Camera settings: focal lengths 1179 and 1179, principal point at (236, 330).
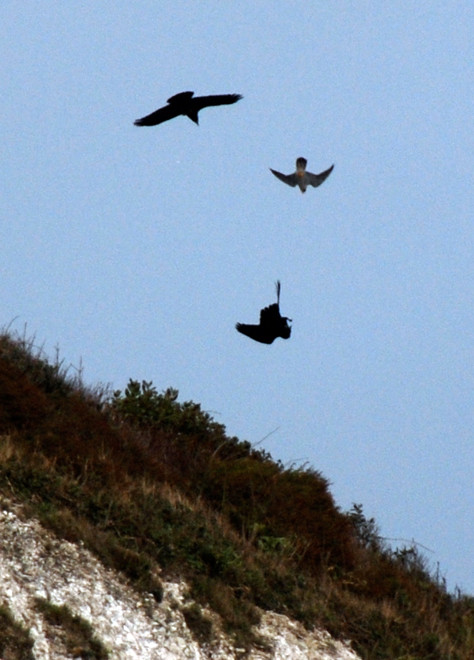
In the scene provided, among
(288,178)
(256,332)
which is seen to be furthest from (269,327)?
(288,178)

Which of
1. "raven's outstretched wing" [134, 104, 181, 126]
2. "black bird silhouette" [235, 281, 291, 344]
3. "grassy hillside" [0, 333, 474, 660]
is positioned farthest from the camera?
"black bird silhouette" [235, 281, 291, 344]

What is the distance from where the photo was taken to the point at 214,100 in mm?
14156

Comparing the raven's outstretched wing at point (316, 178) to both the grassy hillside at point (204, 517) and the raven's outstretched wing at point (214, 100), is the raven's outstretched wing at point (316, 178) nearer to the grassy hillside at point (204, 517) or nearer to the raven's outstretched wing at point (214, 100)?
the raven's outstretched wing at point (214, 100)

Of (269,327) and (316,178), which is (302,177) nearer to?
(316,178)

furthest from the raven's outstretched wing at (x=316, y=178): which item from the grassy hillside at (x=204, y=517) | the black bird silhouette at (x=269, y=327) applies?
the grassy hillside at (x=204, y=517)

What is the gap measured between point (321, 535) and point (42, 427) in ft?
11.8

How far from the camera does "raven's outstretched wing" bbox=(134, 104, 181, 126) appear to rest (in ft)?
45.6

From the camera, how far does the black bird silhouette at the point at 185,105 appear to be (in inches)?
550

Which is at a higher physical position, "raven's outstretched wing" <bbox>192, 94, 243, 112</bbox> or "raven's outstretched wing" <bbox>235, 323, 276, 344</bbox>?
"raven's outstretched wing" <bbox>192, 94, 243, 112</bbox>

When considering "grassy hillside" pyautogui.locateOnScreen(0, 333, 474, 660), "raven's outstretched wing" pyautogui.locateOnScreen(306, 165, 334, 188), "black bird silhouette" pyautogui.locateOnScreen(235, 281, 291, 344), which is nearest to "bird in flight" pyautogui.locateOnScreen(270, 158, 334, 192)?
"raven's outstretched wing" pyautogui.locateOnScreen(306, 165, 334, 188)

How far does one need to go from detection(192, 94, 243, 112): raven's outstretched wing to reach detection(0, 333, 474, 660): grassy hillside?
3806mm

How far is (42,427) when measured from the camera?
43.7ft

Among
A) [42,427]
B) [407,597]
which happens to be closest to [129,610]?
[42,427]

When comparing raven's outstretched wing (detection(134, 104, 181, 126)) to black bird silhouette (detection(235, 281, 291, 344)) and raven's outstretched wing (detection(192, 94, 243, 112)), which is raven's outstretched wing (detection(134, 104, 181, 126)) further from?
black bird silhouette (detection(235, 281, 291, 344))
